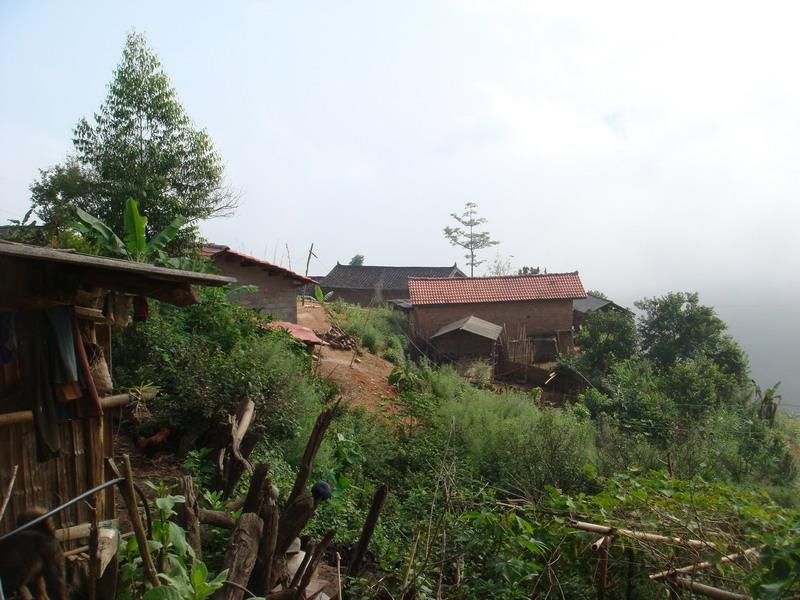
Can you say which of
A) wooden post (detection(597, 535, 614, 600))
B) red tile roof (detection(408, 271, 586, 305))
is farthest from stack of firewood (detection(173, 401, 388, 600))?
red tile roof (detection(408, 271, 586, 305))

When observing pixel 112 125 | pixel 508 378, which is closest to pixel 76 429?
pixel 112 125

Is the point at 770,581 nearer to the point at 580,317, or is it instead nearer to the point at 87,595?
the point at 87,595

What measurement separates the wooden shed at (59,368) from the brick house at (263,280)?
13.5m

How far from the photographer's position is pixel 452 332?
2422 centimetres

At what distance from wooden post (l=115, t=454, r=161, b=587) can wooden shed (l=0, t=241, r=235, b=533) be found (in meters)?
1.18

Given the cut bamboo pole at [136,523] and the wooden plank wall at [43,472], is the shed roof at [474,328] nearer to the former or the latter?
the wooden plank wall at [43,472]

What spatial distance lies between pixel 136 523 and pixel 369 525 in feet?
5.83

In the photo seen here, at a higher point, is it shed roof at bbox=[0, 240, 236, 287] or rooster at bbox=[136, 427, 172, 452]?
shed roof at bbox=[0, 240, 236, 287]

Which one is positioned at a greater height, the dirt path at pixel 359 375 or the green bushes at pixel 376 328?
the green bushes at pixel 376 328

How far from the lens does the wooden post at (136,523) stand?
2963mm

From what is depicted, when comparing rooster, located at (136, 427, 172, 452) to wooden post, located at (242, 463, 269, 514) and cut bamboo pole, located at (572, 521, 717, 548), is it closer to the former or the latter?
wooden post, located at (242, 463, 269, 514)

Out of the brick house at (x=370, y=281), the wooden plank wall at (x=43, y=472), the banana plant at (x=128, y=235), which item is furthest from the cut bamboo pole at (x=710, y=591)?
the brick house at (x=370, y=281)

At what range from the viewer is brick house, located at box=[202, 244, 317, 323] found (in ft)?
59.1

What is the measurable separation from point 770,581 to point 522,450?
693 centimetres
